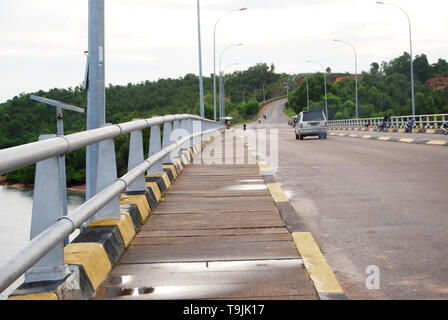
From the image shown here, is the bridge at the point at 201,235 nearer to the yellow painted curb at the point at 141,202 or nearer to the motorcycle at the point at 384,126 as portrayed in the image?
the yellow painted curb at the point at 141,202

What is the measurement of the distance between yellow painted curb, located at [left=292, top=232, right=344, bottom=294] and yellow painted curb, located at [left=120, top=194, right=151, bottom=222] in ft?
5.54

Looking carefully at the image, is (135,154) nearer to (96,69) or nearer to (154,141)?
(96,69)

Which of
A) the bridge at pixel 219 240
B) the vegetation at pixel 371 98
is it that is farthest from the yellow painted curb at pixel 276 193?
the vegetation at pixel 371 98

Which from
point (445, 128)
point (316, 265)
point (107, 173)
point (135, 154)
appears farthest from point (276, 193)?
point (445, 128)

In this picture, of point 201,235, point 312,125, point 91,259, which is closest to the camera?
point 91,259

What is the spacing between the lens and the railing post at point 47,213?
3182 mm

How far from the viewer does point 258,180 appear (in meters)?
9.58

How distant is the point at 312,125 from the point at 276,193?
24475mm

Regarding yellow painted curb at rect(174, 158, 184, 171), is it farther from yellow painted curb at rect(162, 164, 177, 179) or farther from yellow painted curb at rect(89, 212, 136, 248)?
yellow painted curb at rect(89, 212, 136, 248)

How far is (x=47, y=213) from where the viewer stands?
321 centimetres

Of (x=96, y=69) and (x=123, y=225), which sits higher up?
(x=96, y=69)

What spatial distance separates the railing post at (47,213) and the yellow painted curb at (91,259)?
32 cm

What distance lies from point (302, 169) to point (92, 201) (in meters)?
8.87
